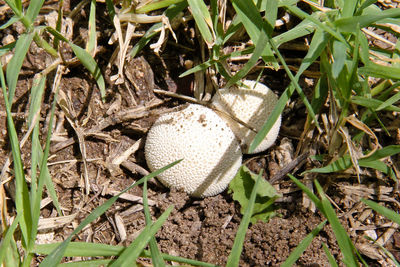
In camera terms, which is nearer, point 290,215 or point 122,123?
point 290,215

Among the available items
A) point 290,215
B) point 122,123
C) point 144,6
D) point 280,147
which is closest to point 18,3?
point 144,6

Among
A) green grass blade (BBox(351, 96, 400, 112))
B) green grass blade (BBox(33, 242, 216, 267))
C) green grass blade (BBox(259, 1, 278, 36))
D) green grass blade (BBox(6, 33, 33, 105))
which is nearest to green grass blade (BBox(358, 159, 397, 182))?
green grass blade (BBox(351, 96, 400, 112))

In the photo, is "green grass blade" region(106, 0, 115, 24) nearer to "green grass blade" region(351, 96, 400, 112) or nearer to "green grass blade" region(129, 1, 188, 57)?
"green grass blade" region(129, 1, 188, 57)

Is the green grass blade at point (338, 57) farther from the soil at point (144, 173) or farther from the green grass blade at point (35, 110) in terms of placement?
the green grass blade at point (35, 110)

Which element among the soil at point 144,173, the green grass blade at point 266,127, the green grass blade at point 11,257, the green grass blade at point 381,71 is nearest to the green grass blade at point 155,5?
the soil at point 144,173

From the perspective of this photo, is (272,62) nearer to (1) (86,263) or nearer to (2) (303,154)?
(2) (303,154)

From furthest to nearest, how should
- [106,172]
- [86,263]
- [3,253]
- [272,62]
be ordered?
1. [106,172]
2. [272,62]
3. [86,263]
4. [3,253]

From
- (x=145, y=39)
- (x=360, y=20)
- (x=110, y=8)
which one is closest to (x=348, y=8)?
(x=360, y=20)
